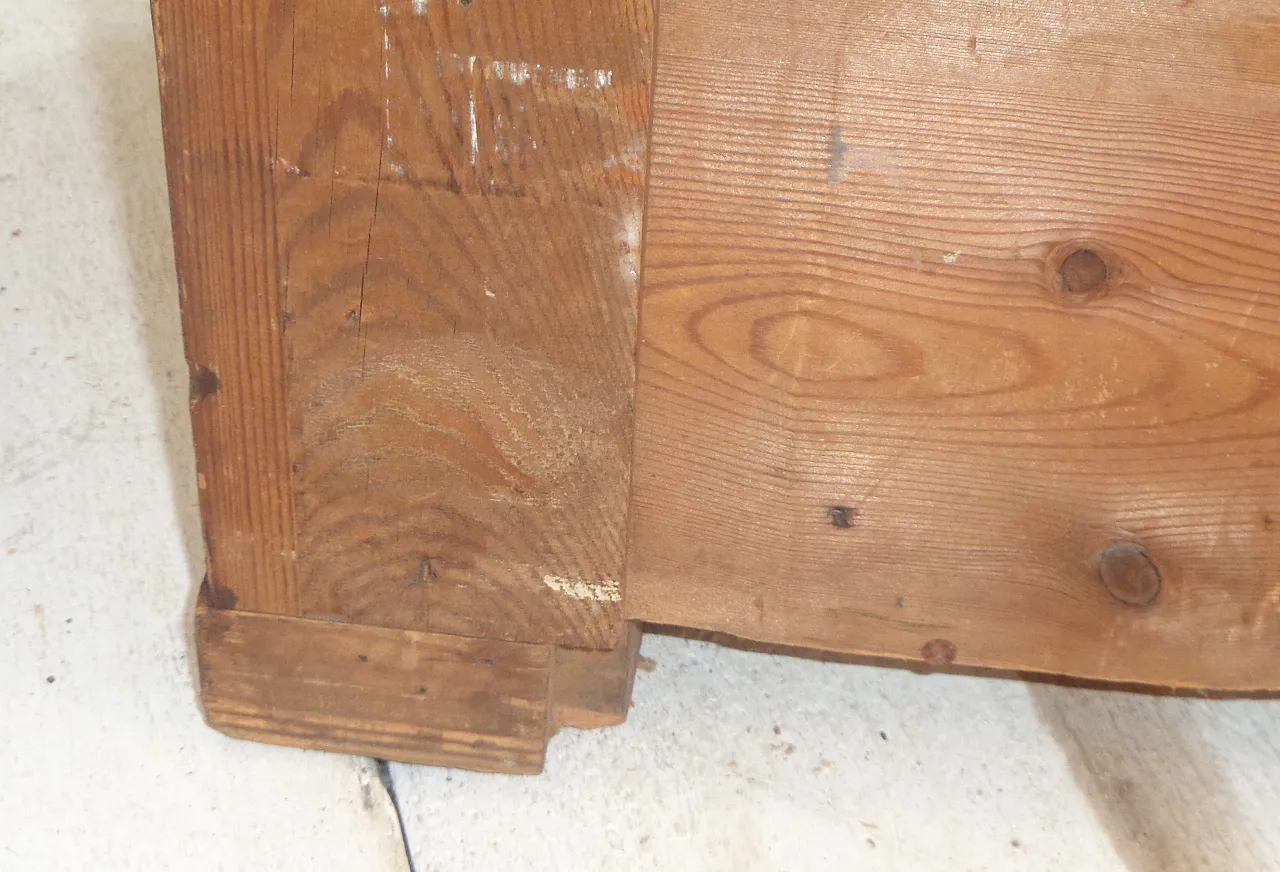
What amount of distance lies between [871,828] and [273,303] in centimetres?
61

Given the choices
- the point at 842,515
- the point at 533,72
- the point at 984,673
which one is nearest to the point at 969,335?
the point at 842,515

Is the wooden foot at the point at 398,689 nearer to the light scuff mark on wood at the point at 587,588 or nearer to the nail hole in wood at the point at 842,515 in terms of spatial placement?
the light scuff mark on wood at the point at 587,588

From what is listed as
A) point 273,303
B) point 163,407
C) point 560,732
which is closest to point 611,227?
point 273,303

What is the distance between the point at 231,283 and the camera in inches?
32.7

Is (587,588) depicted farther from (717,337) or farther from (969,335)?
(969,335)

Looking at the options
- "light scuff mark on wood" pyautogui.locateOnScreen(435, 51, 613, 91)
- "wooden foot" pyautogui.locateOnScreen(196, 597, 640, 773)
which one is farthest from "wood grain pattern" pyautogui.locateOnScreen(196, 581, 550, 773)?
"light scuff mark on wood" pyautogui.locateOnScreen(435, 51, 613, 91)

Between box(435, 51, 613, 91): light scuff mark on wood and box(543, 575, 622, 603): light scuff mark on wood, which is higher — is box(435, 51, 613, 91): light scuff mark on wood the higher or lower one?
the higher one

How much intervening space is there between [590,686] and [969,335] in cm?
41

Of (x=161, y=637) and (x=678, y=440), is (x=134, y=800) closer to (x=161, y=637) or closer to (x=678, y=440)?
(x=161, y=637)

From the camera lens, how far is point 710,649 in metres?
1.16

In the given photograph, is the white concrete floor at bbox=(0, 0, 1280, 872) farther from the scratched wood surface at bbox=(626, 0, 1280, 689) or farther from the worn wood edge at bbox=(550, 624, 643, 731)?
the scratched wood surface at bbox=(626, 0, 1280, 689)

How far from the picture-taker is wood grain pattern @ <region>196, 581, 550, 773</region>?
0.96m

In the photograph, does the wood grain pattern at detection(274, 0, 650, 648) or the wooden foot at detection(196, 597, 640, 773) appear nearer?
the wood grain pattern at detection(274, 0, 650, 648)

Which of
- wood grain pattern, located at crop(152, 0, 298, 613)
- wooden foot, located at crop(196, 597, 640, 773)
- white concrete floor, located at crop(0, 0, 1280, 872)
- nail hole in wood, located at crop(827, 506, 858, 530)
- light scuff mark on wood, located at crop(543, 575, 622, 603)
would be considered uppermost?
wood grain pattern, located at crop(152, 0, 298, 613)
